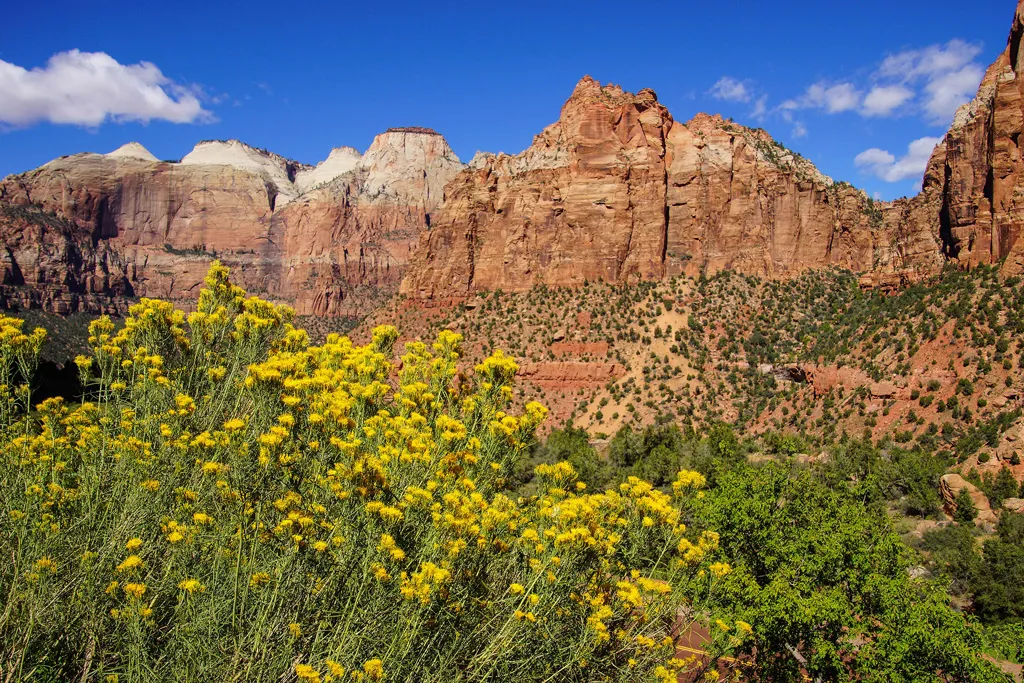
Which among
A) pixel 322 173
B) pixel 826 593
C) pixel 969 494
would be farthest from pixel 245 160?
pixel 826 593

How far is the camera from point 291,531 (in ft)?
18.2

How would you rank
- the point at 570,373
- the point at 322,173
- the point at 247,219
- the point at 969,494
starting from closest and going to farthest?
the point at 969,494
the point at 570,373
the point at 247,219
the point at 322,173

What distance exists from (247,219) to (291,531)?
17438 cm

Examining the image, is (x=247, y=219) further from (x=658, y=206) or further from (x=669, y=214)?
(x=669, y=214)

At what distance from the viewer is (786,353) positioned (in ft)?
173

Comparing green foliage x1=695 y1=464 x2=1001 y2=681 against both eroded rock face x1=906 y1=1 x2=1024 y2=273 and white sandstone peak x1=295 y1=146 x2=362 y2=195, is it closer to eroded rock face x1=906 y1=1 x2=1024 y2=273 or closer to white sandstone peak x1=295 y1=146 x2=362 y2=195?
eroded rock face x1=906 y1=1 x2=1024 y2=273

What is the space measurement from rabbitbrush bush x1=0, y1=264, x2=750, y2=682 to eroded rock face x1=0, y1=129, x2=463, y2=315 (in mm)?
132398

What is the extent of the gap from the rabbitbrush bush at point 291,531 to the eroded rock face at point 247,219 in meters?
132

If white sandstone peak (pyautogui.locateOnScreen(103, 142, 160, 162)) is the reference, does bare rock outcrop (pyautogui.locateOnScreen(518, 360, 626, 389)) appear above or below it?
below

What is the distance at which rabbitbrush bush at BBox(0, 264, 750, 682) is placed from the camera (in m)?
5.46

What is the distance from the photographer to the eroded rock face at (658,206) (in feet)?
209

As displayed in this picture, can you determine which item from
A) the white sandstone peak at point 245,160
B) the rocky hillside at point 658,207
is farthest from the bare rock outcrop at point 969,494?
the white sandstone peak at point 245,160

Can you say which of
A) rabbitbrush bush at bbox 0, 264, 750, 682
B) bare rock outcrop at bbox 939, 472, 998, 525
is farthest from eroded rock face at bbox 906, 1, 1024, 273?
rabbitbrush bush at bbox 0, 264, 750, 682

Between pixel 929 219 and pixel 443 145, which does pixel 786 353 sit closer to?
Answer: pixel 929 219
